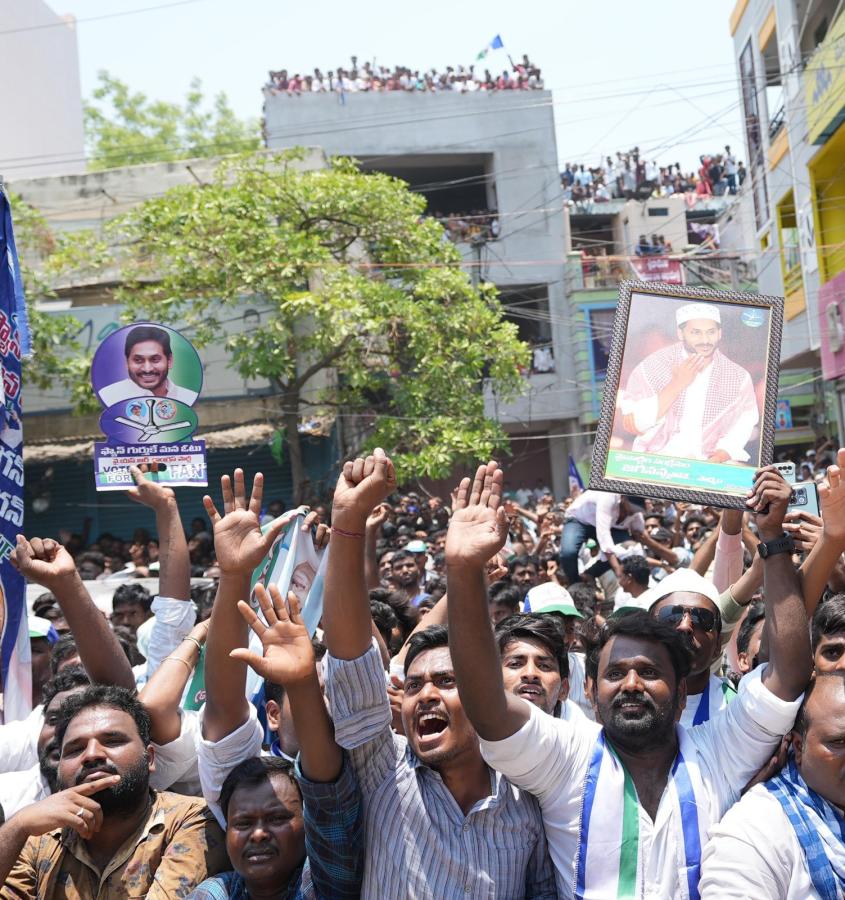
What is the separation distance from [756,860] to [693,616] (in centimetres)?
136

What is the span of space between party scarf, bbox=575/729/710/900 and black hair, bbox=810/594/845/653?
2.37 feet

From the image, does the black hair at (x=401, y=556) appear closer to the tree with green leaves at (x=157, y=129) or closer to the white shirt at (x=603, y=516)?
the white shirt at (x=603, y=516)

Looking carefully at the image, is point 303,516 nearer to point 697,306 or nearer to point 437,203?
point 697,306

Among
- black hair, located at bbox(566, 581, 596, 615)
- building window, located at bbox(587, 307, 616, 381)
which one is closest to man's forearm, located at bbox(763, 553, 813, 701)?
black hair, located at bbox(566, 581, 596, 615)

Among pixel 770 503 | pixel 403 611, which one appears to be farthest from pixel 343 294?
pixel 770 503

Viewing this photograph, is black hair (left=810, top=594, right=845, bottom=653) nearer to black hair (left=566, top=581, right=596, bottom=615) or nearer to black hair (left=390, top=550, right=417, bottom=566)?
black hair (left=566, top=581, right=596, bottom=615)

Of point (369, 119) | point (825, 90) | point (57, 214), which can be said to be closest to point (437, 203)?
point (369, 119)

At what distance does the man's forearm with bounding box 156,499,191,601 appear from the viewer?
4066 mm

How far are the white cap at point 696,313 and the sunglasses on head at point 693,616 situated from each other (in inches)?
42.8

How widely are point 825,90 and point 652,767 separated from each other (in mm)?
13936

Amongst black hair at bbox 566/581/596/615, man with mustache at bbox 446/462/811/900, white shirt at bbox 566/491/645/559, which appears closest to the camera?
man with mustache at bbox 446/462/811/900

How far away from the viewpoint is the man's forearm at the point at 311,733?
2.68m

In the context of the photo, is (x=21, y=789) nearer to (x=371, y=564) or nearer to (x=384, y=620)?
(x=384, y=620)

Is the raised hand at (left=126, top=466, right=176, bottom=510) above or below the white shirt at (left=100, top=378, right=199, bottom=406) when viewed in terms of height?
below
